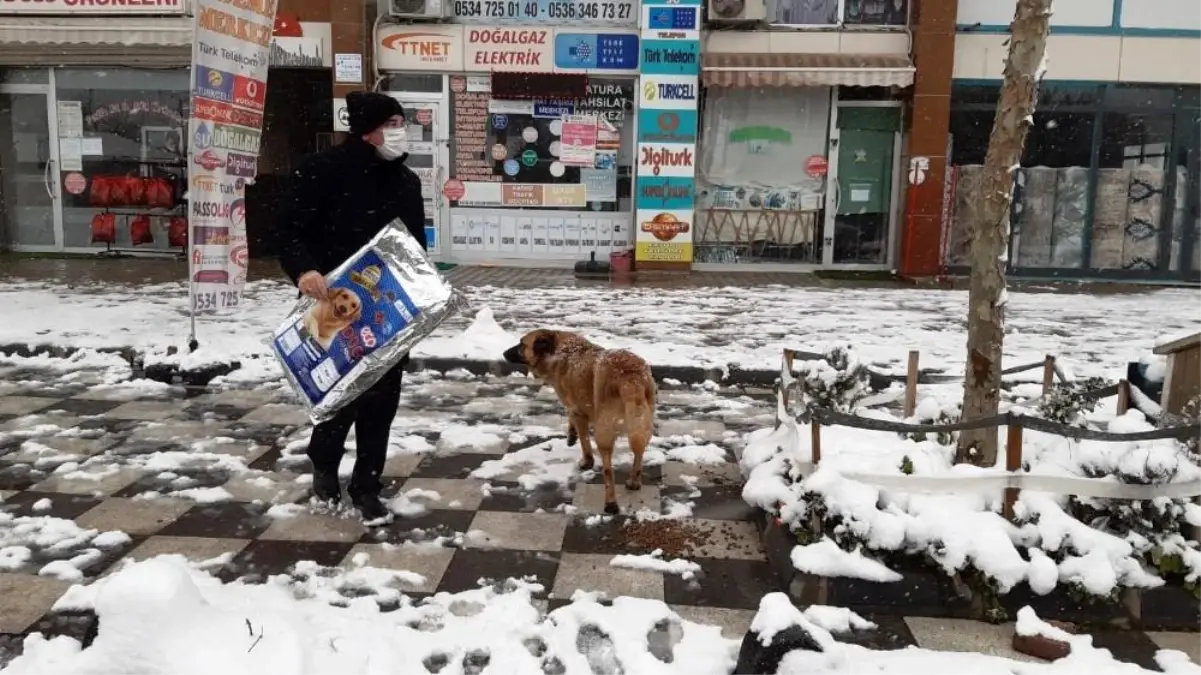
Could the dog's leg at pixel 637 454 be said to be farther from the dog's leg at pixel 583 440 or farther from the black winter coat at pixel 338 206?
the black winter coat at pixel 338 206

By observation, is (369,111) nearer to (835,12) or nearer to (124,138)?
(835,12)

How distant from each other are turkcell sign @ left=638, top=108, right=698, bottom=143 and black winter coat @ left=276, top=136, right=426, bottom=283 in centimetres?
896

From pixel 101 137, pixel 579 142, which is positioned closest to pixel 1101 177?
pixel 579 142

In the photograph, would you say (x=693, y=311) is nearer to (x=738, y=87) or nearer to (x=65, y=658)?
(x=738, y=87)

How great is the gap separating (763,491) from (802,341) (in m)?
4.29

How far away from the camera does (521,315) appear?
9.29 m

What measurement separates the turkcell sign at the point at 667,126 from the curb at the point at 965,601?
9.97 m

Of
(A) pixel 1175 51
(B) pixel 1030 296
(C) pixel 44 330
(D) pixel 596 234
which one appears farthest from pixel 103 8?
(A) pixel 1175 51

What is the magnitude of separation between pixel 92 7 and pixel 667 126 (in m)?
8.41

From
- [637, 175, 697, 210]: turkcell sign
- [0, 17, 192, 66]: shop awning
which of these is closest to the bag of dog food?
[637, 175, 697, 210]: turkcell sign

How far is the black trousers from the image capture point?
4.06m

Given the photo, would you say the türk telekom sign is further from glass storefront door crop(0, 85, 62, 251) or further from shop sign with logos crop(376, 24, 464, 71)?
shop sign with logos crop(376, 24, 464, 71)

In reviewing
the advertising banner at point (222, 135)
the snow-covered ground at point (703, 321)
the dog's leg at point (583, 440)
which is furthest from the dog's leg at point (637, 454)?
the advertising banner at point (222, 135)

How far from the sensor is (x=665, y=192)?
12.8 metres
